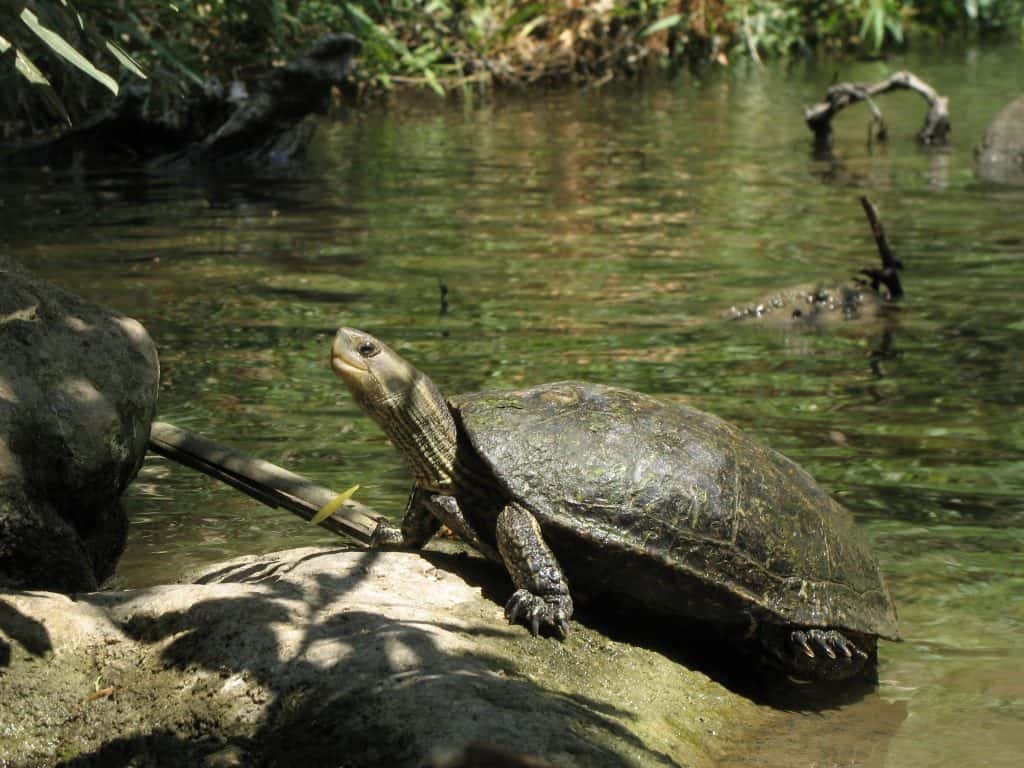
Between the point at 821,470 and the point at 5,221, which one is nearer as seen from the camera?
the point at 821,470

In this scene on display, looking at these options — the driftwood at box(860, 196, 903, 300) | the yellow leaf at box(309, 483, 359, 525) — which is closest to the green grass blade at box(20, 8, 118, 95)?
the yellow leaf at box(309, 483, 359, 525)

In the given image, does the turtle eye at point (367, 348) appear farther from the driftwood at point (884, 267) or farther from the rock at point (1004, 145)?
the rock at point (1004, 145)

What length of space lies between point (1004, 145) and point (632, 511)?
1361 cm

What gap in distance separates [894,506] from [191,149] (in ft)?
42.1

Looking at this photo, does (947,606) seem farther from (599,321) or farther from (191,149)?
(191,149)

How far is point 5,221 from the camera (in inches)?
512

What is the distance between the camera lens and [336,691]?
346cm

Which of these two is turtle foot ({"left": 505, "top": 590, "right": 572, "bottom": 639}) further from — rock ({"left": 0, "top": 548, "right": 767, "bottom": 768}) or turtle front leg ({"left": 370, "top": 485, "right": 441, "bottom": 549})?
turtle front leg ({"left": 370, "top": 485, "right": 441, "bottom": 549})

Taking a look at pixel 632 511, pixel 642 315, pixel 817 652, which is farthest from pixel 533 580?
pixel 642 315

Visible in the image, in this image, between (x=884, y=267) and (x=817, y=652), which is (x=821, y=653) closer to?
(x=817, y=652)

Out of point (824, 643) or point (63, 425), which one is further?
point (63, 425)

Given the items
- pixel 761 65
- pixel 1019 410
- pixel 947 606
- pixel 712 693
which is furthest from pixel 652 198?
pixel 761 65

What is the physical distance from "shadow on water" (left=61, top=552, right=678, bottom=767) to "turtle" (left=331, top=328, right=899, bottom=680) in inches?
20.2

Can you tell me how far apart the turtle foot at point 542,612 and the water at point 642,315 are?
63 cm
